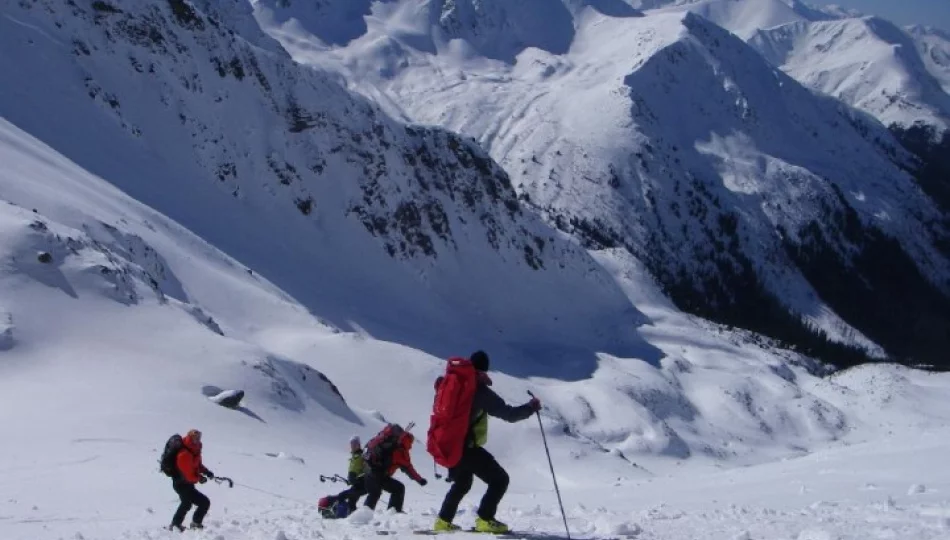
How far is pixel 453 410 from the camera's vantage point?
1040cm

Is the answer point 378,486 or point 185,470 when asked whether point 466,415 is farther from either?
point 185,470

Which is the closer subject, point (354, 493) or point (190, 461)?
point (190, 461)

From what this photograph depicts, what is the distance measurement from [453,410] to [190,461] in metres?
5.79

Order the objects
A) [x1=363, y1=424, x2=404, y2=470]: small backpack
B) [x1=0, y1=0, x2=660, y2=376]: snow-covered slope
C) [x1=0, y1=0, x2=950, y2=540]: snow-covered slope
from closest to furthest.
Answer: [x1=363, y1=424, x2=404, y2=470]: small backpack < [x1=0, y1=0, x2=950, y2=540]: snow-covered slope < [x1=0, y1=0, x2=660, y2=376]: snow-covered slope

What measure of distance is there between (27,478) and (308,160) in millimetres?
69425

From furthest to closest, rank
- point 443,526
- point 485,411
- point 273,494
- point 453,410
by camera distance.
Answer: point 273,494
point 443,526
point 485,411
point 453,410

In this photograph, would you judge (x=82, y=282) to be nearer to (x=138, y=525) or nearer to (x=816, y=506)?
(x=138, y=525)

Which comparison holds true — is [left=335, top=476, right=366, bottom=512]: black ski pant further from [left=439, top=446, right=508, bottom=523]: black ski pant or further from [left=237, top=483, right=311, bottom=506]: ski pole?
[left=237, top=483, right=311, bottom=506]: ski pole

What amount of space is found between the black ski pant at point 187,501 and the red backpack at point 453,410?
18.1 feet

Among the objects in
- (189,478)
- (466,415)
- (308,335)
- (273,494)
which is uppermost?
(308,335)

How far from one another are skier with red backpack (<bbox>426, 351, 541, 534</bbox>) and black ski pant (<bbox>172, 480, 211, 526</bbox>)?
17.4 feet

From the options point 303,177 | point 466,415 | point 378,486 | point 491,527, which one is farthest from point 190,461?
point 303,177

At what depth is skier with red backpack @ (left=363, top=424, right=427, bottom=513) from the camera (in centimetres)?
1398

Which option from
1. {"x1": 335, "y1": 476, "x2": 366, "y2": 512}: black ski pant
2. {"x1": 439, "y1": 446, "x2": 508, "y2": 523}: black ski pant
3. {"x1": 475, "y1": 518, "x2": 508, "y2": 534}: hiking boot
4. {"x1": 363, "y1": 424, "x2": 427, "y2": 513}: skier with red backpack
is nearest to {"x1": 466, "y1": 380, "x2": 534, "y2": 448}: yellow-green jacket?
{"x1": 439, "y1": 446, "x2": 508, "y2": 523}: black ski pant
